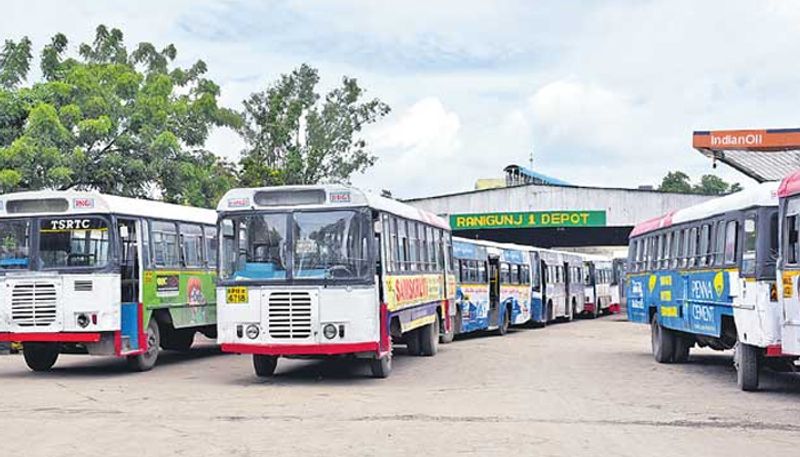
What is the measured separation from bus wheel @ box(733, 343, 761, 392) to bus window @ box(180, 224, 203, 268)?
10243mm

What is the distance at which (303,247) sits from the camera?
1553 centimetres

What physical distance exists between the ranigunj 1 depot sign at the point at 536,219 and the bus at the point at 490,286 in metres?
15.3

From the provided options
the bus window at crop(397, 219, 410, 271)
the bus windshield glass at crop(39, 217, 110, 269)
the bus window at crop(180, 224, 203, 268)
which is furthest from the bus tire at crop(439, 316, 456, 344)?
the bus windshield glass at crop(39, 217, 110, 269)

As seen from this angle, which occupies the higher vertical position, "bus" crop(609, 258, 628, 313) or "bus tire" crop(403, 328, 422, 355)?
"bus" crop(609, 258, 628, 313)

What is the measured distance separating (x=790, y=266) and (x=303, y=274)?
6.61 metres

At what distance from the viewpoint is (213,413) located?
40.9 ft

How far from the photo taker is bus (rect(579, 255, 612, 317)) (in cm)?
4553

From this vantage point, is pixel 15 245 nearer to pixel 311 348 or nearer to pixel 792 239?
pixel 311 348

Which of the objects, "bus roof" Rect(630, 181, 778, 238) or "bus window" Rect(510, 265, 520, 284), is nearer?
"bus roof" Rect(630, 181, 778, 238)

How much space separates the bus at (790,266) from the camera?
12.9m

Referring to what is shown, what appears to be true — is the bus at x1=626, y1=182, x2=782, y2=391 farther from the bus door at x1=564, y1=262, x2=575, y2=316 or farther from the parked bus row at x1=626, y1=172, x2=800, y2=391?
the bus door at x1=564, y1=262, x2=575, y2=316

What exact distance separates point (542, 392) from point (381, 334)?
2.52 meters

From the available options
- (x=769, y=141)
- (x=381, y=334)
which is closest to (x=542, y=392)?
(x=381, y=334)

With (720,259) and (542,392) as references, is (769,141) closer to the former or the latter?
(720,259)
